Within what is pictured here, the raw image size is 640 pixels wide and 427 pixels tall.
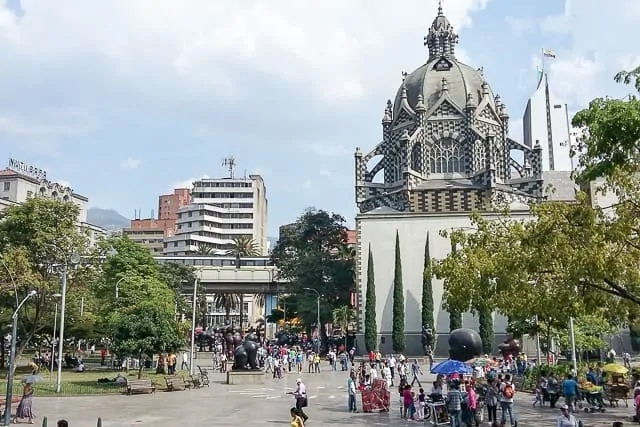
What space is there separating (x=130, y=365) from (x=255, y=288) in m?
40.5

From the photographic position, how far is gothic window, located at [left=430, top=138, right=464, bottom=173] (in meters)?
78.6

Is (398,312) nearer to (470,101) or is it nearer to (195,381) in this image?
(195,381)

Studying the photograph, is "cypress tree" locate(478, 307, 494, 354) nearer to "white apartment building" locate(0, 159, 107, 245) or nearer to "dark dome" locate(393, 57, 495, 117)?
"dark dome" locate(393, 57, 495, 117)

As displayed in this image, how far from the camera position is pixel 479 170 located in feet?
252

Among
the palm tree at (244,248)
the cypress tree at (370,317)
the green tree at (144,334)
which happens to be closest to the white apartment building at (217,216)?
the palm tree at (244,248)

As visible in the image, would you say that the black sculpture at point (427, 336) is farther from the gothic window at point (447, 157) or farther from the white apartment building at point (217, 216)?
the white apartment building at point (217, 216)

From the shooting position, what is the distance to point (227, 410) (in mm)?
25844

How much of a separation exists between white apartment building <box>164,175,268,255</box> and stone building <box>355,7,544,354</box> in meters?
66.7

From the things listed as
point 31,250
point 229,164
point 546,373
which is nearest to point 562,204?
point 546,373

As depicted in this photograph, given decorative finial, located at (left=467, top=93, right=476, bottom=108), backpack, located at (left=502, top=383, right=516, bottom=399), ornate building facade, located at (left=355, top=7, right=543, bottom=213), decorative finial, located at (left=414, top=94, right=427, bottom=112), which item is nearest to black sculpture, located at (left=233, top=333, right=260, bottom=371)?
backpack, located at (left=502, top=383, right=516, bottom=399)

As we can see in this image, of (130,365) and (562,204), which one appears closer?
(562,204)

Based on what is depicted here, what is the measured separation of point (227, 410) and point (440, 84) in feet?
215

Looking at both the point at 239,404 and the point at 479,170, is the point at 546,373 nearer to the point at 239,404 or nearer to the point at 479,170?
the point at 239,404

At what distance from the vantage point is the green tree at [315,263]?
73.4 meters
